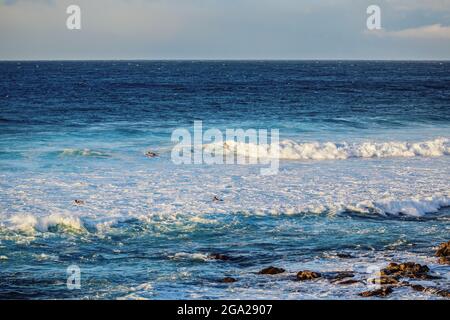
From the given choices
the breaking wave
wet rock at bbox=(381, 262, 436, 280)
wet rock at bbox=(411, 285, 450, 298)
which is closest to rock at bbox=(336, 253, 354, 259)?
wet rock at bbox=(381, 262, 436, 280)

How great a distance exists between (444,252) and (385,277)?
2317 mm

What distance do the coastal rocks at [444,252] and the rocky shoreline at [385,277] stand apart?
0.32 feet

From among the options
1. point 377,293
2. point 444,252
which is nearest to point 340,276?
point 377,293

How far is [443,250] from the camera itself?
14.6m

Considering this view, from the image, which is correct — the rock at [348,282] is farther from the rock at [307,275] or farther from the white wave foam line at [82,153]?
the white wave foam line at [82,153]

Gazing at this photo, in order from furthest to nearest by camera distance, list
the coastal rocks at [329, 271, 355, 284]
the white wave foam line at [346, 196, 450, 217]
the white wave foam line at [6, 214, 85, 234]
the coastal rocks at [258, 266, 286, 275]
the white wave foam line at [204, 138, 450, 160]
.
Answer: the white wave foam line at [204, 138, 450, 160] < the white wave foam line at [346, 196, 450, 217] < the white wave foam line at [6, 214, 85, 234] < the coastal rocks at [258, 266, 286, 275] < the coastal rocks at [329, 271, 355, 284]

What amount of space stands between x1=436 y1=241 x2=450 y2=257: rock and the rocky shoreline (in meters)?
0.43

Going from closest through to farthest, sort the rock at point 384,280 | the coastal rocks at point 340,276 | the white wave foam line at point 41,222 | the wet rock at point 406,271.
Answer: the rock at point 384,280 < the coastal rocks at point 340,276 < the wet rock at point 406,271 < the white wave foam line at point 41,222

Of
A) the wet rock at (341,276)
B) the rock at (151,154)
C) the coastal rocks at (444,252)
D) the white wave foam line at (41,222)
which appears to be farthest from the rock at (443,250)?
the rock at (151,154)

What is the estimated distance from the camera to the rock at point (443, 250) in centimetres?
1455

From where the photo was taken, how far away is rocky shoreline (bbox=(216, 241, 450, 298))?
40.2 ft

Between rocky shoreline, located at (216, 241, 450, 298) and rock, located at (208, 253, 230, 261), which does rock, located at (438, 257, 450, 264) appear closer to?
rocky shoreline, located at (216, 241, 450, 298)

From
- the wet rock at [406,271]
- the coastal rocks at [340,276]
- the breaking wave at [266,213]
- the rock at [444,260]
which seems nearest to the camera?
the coastal rocks at [340,276]

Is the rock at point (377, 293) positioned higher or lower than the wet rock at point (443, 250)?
lower
